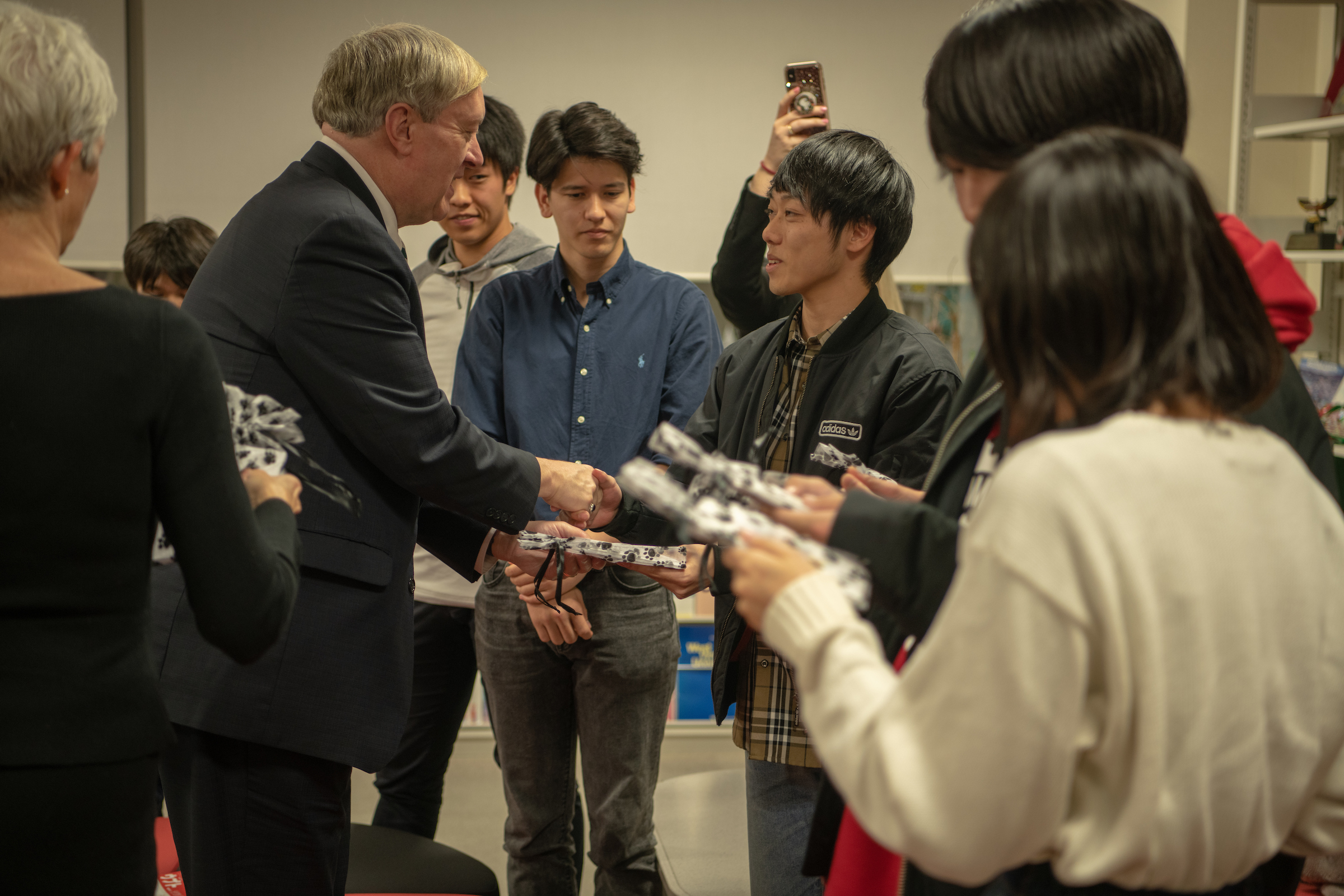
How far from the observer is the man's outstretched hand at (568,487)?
192 centimetres

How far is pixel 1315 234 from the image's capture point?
3.27 meters

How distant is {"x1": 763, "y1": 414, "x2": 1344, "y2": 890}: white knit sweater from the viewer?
2.32 ft

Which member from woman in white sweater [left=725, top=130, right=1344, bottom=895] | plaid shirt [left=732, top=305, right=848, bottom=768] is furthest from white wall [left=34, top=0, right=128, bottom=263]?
woman in white sweater [left=725, top=130, right=1344, bottom=895]

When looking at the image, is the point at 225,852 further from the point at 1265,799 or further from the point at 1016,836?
the point at 1265,799

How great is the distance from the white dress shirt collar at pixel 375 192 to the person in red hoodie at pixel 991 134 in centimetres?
98

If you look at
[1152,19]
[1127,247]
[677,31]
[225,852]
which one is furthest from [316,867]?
[677,31]

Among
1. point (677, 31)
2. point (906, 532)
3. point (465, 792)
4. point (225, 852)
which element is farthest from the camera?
point (677, 31)

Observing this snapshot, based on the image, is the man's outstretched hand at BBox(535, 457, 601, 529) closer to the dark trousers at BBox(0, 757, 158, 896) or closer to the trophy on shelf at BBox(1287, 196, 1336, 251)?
the dark trousers at BBox(0, 757, 158, 896)

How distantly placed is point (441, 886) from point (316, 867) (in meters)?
0.88

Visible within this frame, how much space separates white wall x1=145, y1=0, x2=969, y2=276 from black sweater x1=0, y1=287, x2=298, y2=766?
328cm

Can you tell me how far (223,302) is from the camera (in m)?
1.53

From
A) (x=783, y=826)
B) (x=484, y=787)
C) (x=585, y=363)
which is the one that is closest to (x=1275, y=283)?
(x=783, y=826)

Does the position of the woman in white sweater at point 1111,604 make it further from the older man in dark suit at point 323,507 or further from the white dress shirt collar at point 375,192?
the white dress shirt collar at point 375,192

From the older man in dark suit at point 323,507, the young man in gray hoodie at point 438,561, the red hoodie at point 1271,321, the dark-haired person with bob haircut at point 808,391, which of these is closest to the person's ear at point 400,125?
the older man in dark suit at point 323,507
